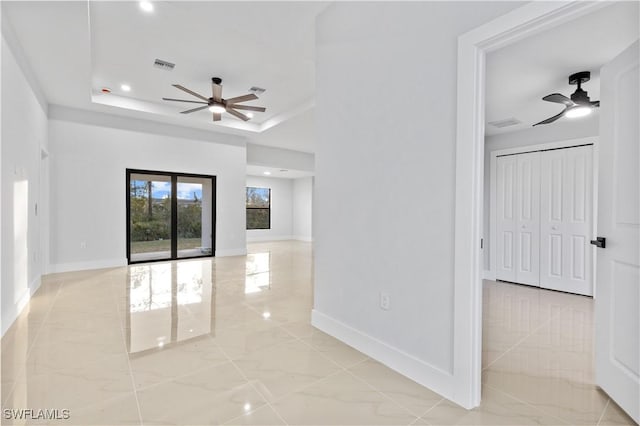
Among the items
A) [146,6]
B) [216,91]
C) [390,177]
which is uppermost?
[146,6]

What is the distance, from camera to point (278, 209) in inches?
454

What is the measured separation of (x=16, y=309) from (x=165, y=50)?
10.8ft

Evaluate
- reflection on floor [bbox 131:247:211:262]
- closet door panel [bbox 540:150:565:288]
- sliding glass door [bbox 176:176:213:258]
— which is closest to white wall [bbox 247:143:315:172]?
sliding glass door [bbox 176:176:213:258]

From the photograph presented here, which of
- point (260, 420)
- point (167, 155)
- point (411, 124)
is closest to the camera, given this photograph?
point (260, 420)

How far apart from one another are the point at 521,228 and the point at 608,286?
11.4 ft

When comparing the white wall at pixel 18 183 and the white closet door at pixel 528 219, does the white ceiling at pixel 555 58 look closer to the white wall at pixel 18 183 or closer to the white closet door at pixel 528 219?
the white closet door at pixel 528 219

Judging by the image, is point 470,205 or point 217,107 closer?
point 470,205

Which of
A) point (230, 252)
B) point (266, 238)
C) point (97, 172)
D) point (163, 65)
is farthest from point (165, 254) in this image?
point (266, 238)

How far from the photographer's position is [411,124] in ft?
6.83

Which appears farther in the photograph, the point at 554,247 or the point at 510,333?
the point at 554,247

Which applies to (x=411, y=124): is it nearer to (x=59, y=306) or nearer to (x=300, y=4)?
(x=300, y=4)

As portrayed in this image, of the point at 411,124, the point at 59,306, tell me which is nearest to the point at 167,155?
the point at 59,306

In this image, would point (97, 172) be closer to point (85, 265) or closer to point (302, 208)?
point (85, 265)

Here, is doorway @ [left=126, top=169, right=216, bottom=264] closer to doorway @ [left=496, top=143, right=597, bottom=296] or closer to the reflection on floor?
the reflection on floor
